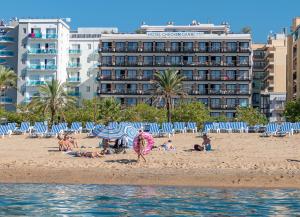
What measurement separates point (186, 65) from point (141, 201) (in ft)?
280

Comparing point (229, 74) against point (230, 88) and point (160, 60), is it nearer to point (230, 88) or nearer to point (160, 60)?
point (230, 88)

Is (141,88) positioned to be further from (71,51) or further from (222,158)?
(222,158)

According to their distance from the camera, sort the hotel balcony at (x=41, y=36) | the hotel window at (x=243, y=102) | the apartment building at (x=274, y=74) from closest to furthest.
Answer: the hotel window at (x=243, y=102) < the hotel balcony at (x=41, y=36) < the apartment building at (x=274, y=74)

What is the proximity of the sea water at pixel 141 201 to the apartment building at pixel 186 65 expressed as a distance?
79622mm

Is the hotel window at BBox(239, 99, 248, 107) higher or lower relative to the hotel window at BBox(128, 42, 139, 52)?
lower

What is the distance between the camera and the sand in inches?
1017

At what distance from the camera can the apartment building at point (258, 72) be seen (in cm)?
12200

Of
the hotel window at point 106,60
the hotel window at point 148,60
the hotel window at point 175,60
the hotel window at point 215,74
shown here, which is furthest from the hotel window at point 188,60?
the hotel window at point 106,60

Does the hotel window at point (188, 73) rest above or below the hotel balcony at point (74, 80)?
above

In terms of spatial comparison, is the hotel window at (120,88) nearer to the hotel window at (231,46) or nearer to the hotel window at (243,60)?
the hotel window at (231,46)

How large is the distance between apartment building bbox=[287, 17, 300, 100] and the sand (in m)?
63.0

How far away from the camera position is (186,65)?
105 meters

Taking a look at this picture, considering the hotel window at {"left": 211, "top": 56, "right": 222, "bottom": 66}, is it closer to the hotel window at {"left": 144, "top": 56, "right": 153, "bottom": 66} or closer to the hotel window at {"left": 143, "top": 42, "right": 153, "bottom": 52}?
the hotel window at {"left": 144, "top": 56, "right": 153, "bottom": 66}

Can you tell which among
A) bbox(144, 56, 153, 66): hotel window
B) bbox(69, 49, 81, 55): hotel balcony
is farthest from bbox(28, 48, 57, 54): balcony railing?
bbox(144, 56, 153, 66): hotel window
